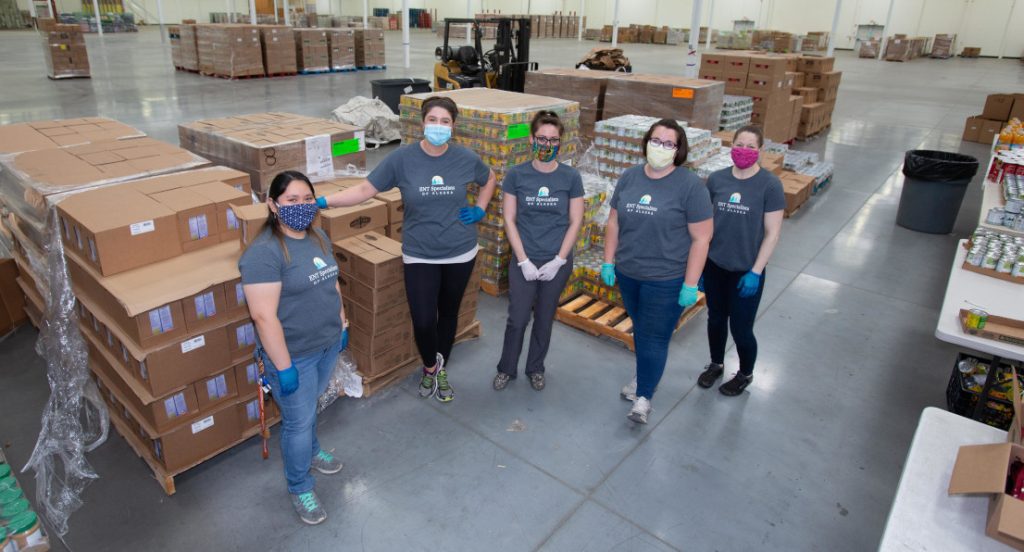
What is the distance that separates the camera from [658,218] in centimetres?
350

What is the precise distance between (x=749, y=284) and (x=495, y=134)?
2651 mm

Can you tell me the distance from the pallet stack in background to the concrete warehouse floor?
42cm

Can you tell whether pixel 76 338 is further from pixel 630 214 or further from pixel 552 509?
pixel 630 214

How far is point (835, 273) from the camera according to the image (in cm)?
673

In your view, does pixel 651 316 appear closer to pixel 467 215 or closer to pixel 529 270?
pixel 529 270

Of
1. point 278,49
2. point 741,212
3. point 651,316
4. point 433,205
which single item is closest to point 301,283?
point 433,205

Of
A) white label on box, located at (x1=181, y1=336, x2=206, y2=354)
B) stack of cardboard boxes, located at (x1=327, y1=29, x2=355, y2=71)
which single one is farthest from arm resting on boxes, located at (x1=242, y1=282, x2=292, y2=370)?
stack of cardboard boxes, located at (x1=327, y1=29, x2=355, y2=71)

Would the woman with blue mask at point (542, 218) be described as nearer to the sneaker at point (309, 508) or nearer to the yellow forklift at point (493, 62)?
the sneaker at point (309, 508)

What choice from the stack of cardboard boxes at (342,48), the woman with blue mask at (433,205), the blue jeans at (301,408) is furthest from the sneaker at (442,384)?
the stack of cardboard boxes at (342,48)

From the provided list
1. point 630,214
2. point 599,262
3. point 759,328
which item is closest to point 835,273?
point 759,328

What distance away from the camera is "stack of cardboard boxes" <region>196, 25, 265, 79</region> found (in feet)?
57.2

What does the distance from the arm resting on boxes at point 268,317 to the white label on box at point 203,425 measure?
43.0 inches

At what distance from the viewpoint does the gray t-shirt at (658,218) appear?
3447 mm

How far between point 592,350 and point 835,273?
11.3 ft
